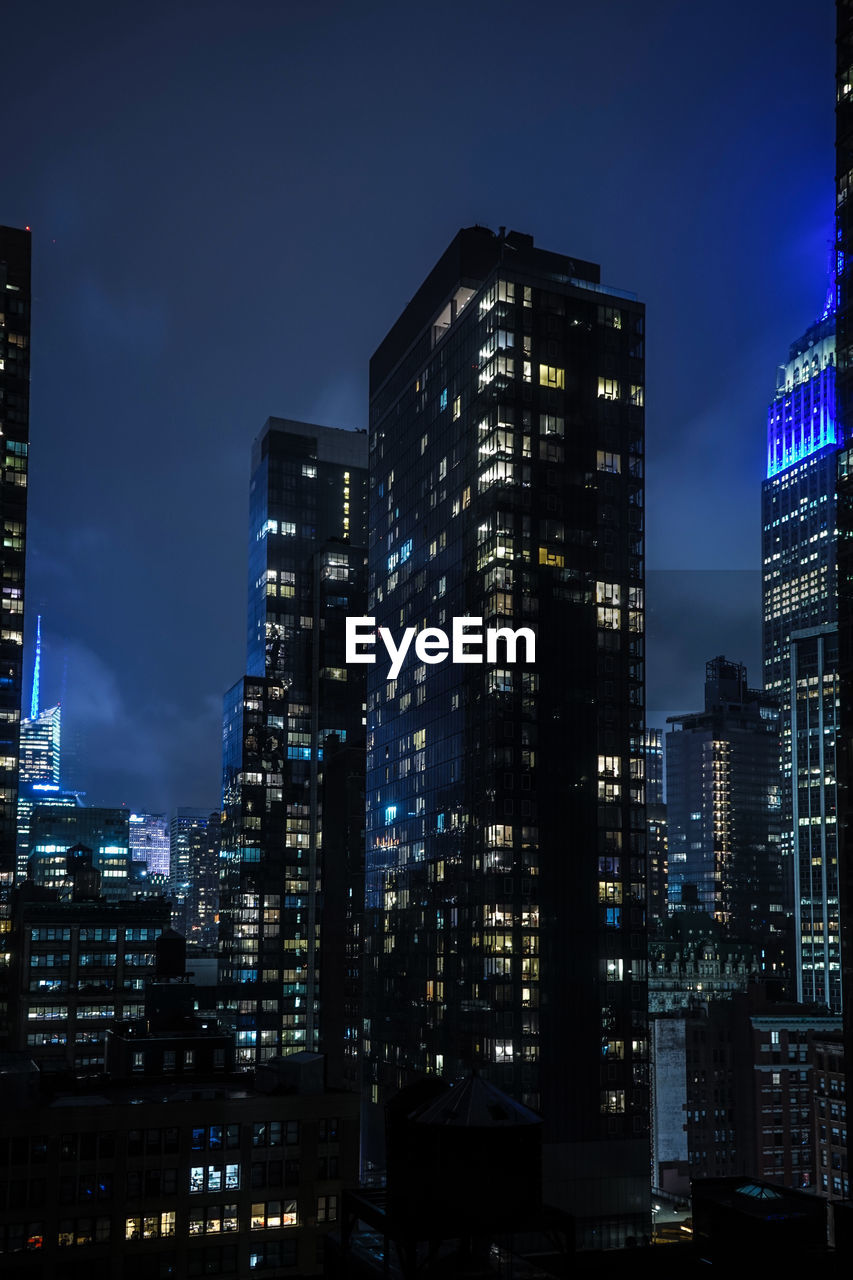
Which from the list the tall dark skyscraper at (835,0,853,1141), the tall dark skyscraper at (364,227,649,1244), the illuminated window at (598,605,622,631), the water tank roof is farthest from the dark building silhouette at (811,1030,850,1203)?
the water tank roof

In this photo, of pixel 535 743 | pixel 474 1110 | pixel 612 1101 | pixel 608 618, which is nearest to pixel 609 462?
pixel 608 618

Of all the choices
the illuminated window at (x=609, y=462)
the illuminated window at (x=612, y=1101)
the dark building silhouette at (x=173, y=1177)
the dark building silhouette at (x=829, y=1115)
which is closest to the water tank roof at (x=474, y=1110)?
the dark building silhouette at (x=173, y=1177)

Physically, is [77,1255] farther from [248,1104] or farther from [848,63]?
[848,63]

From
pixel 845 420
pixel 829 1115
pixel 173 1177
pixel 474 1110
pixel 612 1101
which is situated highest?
pixel 845 420

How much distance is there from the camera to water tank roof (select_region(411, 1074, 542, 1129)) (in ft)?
175

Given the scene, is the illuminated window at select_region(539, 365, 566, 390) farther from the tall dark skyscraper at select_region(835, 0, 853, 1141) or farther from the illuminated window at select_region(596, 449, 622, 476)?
the tall dark skyscraper at select_region(835, 0, 853, 1141)

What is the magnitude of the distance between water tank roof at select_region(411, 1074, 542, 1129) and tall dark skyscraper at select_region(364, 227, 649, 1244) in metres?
→ 87.1

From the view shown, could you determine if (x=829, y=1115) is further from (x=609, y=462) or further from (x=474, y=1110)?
(x=474, y=1110)

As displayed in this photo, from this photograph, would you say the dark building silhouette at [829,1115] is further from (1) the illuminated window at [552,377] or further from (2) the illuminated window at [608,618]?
(1) the illuminated window at [552,377]

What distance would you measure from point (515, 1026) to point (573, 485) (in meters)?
64.4

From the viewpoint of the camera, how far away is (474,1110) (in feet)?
176

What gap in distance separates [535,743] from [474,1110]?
98.0m

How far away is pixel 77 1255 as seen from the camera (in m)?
94.8

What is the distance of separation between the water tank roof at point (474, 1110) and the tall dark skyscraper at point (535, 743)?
87.1 m
